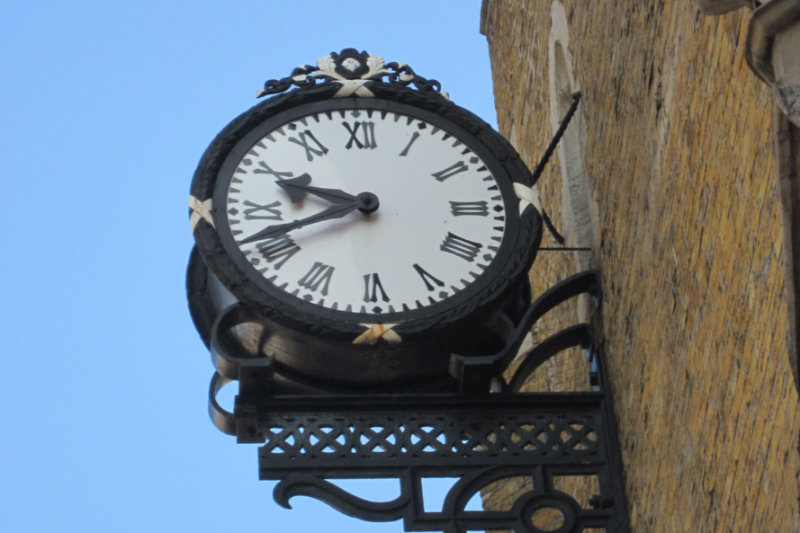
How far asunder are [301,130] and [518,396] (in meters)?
1.37

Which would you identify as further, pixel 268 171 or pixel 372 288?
pixel 268 171

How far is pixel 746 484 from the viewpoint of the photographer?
14.9 ft

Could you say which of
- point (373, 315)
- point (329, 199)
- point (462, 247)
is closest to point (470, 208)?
point (462, 247)

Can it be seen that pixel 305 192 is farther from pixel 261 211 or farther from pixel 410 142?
pixel 410 142

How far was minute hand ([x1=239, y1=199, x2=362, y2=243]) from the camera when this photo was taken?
6.31m

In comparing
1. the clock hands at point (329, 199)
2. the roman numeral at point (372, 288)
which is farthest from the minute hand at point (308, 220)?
the roman numeral at point (372, 288)

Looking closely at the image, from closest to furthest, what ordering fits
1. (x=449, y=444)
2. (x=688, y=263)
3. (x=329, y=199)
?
(x=688, y=263) < (x=449, y=444) < (x=329, y=199)

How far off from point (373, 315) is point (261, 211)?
0.63 metres

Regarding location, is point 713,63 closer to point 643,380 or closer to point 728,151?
point 728,151

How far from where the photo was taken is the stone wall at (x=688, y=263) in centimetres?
439

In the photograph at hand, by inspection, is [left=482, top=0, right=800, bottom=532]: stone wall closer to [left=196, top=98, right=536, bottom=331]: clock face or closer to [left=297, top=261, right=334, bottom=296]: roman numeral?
[left=196, top=98, right=536, bottom=331]: clock face

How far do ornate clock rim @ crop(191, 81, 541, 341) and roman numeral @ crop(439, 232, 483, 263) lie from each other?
0.31ft

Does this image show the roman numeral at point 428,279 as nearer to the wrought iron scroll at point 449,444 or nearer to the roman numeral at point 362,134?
the wrought iron scroll at point 449,444

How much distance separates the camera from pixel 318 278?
20.5 ft
